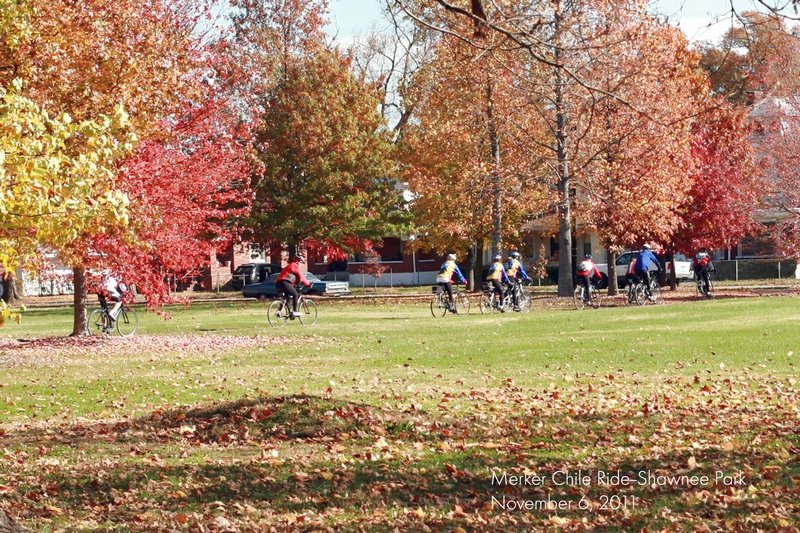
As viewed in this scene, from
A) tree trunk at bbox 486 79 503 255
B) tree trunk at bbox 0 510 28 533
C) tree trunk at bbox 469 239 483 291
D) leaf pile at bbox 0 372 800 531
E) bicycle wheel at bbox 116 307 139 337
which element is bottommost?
leaf pile at bbox 0 372 800 531

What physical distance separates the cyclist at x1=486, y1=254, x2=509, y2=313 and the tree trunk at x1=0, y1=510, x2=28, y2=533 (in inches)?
1056

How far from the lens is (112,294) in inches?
1099

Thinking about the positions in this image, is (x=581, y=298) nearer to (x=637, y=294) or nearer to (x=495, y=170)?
(x=637, y=294)

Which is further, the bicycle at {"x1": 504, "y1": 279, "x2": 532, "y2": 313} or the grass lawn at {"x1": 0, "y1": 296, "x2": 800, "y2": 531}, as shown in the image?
the bicycle at {"x1": 504, "y1": 279, "x2": 532, "y2": 313}

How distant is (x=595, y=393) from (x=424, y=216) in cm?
3811

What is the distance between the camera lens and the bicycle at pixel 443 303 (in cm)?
3369

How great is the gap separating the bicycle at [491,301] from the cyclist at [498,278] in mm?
43

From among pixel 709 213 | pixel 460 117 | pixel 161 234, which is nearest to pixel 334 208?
pixel 460 117

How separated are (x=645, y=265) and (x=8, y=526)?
31.1m

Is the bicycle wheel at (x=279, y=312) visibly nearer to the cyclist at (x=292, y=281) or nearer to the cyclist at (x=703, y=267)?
the cyclist at (x=292, y=281)

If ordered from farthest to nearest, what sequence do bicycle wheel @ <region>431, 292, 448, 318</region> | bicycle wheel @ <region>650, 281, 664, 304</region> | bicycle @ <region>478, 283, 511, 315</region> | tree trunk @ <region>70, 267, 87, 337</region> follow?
bicycle wheel @ <region>650, 281, 664, 304</region> → bicycle @ <region>478, 283, 511, 315</region> → bicycle wheel @ <region>431, 292, 448, 318</region> → tree trunk @ <region>70, 267, 87, 337</region>

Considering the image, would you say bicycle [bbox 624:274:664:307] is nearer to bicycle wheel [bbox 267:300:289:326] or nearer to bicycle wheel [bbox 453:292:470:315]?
bicycle wheel [bbox 453:292:470:315]

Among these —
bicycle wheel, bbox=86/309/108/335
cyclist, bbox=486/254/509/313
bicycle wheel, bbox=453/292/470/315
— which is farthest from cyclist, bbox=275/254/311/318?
cyclist, bbox=486/254/509/313

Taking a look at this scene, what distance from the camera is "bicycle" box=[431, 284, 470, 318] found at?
3369 cm
